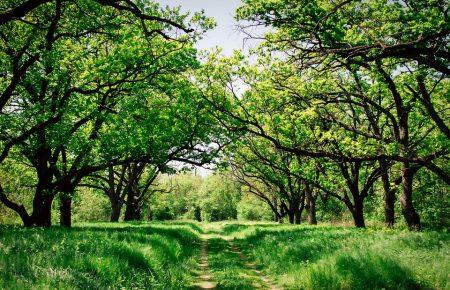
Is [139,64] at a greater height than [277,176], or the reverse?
[139,64]

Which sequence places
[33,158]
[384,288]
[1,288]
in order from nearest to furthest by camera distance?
1. [1,288]
2. [384,288]
3. [33,158]

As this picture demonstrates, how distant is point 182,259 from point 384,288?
25.7 feet

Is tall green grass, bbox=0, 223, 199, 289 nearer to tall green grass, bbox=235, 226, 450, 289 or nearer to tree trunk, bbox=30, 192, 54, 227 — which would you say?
tall green grass, bbox=235, 226, 450, 289

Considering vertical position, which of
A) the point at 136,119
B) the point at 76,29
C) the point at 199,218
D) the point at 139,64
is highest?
the point at 76,29

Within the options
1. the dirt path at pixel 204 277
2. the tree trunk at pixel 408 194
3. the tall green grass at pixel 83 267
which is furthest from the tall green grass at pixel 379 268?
the tree trunk at pixel 408 194

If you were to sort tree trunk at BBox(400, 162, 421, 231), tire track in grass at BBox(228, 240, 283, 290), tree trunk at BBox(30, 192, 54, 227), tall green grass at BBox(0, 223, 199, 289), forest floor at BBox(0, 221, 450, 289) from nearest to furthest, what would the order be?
tall green grass at BBox(0, 223, 199, 289), forest floor at BBox(0, 221, 450, 289), tire track in grass at BBox(228, 240, 283, 290), tree trunk at BBox(30, 192, 54, 227), tree trunk at BBox(400, 162, 421, 231)

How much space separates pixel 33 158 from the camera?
1856cm

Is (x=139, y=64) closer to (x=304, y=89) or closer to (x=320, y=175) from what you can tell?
(x=304, y=89)

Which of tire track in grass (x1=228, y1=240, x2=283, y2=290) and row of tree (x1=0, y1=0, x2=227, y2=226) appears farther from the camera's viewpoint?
row of tree (x1=0, y1=0, x2=227, y2=226)

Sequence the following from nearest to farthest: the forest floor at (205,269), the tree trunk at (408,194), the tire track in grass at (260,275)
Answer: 1. the forest floor at (205,269)
2. the tire track in grass at (260,275)
3. the tree trunk at (408,194)

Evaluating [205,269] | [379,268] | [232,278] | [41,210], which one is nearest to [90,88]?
[41,210]

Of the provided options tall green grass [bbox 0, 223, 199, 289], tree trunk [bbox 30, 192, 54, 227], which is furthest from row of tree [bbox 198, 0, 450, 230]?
tree trunk [bbox 30, 192, 54, 227]

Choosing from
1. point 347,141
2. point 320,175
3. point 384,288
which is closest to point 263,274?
point 384,288

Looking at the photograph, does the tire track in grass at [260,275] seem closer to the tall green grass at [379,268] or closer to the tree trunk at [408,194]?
the tall green grass at [379,268]
